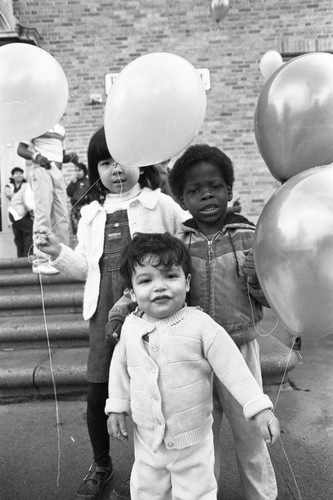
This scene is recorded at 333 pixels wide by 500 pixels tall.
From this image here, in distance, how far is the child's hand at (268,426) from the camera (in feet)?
4.21

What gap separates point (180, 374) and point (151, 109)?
36.1 inches

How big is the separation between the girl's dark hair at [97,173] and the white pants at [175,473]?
104 cm

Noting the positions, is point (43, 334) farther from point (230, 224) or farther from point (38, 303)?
point (230, 224)

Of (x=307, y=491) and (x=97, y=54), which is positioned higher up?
(x=97, y=54)

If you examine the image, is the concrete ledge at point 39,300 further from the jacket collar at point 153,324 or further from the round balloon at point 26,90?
the jacket collar at point 153,324

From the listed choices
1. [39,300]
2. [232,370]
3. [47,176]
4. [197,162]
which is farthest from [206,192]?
[39,300]

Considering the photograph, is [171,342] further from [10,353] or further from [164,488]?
[10,353]

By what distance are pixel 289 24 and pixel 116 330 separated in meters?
6.46

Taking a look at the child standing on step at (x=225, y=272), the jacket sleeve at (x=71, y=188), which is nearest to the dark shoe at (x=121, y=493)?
the child standing on step at (x=225, y=272)

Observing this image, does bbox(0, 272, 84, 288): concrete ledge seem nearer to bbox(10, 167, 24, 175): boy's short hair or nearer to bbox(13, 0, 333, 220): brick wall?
bbox(10, 167, 24, 175): boy's short hair

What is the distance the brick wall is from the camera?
6.45 meters

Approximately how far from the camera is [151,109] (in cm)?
152

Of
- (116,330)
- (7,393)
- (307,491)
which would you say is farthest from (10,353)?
(307,491)

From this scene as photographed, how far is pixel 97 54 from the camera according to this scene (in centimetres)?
646
